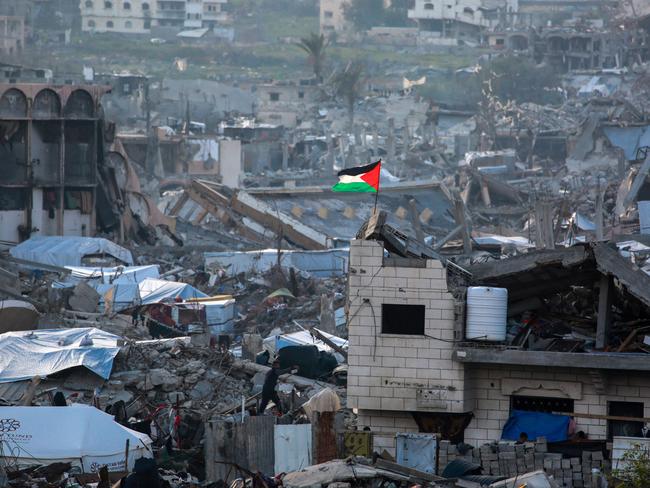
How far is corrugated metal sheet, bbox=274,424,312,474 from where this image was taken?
18.0 meters

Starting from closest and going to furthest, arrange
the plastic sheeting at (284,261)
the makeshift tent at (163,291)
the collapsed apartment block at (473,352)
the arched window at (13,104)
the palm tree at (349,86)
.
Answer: the collapsed apartment block at (473,352) < the makeshift tent at (163,291) < the plastic sheeting at (284,261) < the arched window at (13,104) < the palm tree at (349,86)

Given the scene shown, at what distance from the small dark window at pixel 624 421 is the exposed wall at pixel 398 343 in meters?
1.52

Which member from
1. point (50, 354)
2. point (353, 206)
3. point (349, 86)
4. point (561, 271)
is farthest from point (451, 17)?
point (561, 271)

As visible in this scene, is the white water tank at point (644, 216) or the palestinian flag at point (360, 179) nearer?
the palestinian flag at point (360, 179)

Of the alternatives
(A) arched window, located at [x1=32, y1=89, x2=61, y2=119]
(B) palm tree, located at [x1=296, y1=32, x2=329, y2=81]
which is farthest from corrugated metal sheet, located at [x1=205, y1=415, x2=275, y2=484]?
(B) palm tree, located at [x1=296, y1=32, x2=329, y2=81]

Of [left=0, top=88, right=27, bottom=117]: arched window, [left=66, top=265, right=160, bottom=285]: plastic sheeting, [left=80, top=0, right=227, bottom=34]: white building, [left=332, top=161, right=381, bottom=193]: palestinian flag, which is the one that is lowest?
[left=66, top=265, right=160, bottom=285]: plastic sheeting

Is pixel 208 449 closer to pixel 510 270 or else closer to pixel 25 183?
pixel 510 270

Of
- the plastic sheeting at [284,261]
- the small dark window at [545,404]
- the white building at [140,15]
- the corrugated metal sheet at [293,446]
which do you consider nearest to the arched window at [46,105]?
the plastic sheeting at [284,261]

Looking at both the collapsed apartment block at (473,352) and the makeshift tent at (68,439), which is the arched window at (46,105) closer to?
the makeshift tent at (68,439)

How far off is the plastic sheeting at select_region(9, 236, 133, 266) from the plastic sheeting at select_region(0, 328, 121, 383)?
52.0 feet

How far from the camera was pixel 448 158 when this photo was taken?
79375 mm

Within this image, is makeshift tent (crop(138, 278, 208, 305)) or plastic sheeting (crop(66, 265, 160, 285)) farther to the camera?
plastic sheeting (crop(66, 265, 160, 285))

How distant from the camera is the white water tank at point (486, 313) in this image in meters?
17.8

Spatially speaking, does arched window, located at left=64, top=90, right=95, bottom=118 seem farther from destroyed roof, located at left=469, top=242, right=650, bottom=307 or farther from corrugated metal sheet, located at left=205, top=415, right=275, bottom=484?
destroyed roof, located at left=469, top=242, right=650, bottom=307
